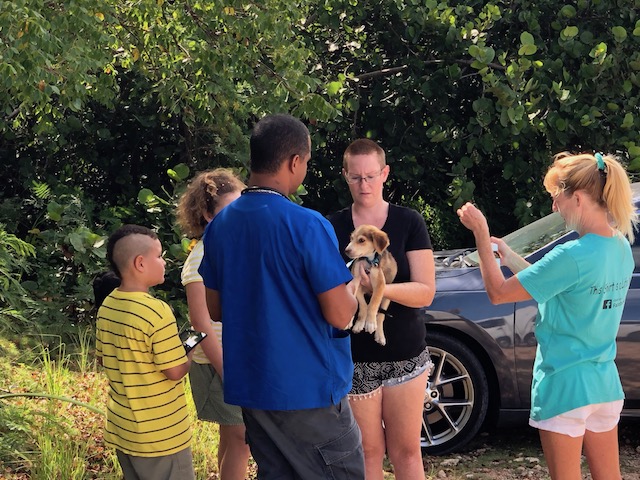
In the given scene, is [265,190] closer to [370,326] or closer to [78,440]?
[370,326]

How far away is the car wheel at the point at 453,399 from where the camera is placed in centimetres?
585

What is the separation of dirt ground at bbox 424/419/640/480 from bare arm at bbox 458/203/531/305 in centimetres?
210

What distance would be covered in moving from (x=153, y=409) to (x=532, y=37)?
6.40 m

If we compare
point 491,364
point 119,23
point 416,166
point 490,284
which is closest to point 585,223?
point 490,284

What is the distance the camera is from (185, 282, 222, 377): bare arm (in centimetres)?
403

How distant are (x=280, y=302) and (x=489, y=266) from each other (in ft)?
3.49

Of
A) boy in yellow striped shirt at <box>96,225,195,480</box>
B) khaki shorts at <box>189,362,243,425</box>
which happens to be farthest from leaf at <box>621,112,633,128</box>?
boy in yellow striped shirt at <box>96,225,195,480</box>

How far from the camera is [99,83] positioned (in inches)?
297

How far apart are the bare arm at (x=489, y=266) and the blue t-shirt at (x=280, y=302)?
84cm

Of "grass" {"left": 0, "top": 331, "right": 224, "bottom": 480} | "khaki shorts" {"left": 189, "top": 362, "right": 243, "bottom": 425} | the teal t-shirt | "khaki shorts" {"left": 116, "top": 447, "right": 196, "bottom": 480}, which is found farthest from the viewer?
"grass" {"left": 0, "top": 331, "right": 224, "bottom": 480}

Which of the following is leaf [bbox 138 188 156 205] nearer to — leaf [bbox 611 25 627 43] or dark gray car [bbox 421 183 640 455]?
dark gray car [bbox 421 183 640 455]

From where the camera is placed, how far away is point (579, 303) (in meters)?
3.51

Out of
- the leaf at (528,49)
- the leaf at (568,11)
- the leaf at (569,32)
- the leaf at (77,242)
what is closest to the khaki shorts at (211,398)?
the leaf at (77,242)

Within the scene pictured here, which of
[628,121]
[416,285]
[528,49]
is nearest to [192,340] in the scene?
[416,285]
